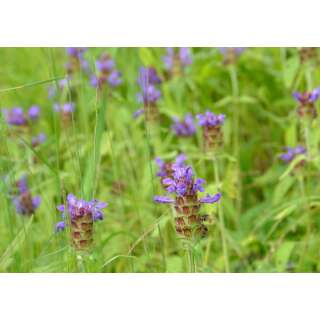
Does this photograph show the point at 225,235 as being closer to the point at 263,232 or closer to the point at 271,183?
the point at 263,232

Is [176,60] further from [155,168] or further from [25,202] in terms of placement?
[25,202]

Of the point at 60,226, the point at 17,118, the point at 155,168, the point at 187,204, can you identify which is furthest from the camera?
the point at 17,118

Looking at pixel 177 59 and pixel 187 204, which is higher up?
pixel 177 59

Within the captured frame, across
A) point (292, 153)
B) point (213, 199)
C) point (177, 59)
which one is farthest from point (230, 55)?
point (213, 199)

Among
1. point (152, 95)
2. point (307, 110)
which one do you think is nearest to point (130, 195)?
point (152, 95)

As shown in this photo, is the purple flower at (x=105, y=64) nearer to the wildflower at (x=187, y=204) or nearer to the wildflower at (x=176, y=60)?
the wildflower at (x=176, y=60)

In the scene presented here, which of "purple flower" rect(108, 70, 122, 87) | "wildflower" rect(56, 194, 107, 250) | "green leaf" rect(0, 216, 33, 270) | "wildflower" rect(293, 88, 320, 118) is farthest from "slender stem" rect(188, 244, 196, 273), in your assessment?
"purple flower" rect(108, 70, 122, 87)

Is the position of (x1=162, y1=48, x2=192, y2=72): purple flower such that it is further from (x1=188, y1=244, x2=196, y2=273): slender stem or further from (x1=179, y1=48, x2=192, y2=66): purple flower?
(x1=188, y1=244, x2=196, y2=273): slender stem

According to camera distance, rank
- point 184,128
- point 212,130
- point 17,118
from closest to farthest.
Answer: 1. point 212,130
2. point 184,128
3. point 17,118
